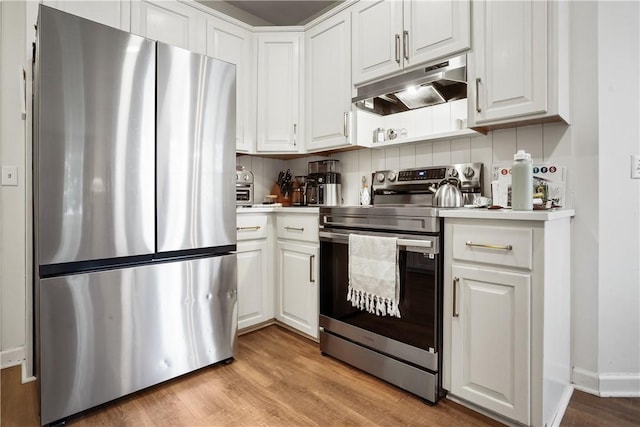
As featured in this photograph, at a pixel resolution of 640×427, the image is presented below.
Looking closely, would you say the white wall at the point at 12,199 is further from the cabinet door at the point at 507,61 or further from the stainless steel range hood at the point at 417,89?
the cabinet door at the point at 507,61

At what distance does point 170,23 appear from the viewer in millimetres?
2271

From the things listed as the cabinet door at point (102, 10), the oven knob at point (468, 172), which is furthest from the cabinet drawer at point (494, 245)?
the cabinet door at point (102, 10)

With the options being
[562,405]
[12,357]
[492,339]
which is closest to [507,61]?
[492,339]

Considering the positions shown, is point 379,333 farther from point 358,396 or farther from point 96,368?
point 96,368

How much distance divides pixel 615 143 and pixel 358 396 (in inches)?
71.0

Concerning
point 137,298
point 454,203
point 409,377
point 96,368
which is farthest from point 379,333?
point 96,368

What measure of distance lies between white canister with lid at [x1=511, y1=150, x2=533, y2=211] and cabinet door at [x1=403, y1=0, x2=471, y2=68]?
0.72m

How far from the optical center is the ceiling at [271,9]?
9.70 feet

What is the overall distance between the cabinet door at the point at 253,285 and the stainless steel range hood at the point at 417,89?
4.17ft

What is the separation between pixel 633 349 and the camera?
5.72ft

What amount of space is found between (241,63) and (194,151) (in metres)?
1.13

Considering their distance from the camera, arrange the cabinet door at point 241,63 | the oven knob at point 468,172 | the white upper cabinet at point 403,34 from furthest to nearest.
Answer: the cabinet door at point 241,63, the oven knob at point 468,172, the white upper cabinet at point 403,34

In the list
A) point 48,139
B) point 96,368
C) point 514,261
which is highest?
point 48,139

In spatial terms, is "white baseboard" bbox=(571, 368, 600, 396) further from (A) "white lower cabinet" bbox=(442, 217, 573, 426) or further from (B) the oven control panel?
(B) the oven control panel
